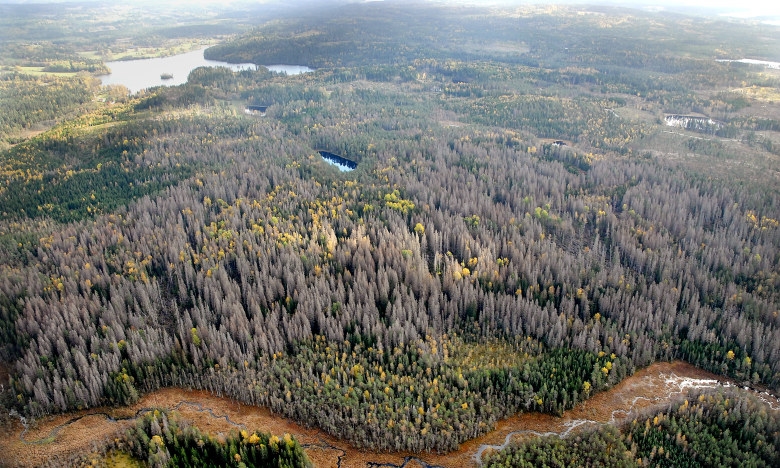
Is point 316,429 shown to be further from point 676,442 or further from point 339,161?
point 339,161

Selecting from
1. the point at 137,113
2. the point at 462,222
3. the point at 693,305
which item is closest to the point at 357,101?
the point at 137,113

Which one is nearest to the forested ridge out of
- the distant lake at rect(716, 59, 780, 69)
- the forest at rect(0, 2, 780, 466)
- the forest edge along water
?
the forest at rect(0, 2, 780, 466)

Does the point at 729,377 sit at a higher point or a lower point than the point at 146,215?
lower

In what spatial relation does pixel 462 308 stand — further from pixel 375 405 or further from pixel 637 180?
pixel 637 180

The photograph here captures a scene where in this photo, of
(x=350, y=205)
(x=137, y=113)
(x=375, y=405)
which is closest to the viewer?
(x=375, y=405)

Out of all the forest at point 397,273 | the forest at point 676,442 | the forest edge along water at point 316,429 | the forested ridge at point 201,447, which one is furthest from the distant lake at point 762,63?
the forested ridge at point 201,447

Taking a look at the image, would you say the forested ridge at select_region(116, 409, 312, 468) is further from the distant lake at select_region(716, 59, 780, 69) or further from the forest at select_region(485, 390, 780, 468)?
the distant lake at select_region(716, 59, 780, 69)
